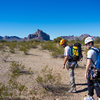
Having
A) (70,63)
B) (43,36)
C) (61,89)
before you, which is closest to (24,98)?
(61,89)

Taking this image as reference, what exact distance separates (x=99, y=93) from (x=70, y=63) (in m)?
1.53

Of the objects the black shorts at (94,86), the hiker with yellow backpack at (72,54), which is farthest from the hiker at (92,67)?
the hiker with yellow backpack at (72,54)

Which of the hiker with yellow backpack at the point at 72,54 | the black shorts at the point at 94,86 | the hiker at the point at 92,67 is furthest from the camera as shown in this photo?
the hiker with yellow backpack at the point at 72,54

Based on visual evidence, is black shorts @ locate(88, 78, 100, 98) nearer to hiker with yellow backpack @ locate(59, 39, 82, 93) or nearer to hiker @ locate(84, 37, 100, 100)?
hiker @ locate(84, 37, 100, 100)

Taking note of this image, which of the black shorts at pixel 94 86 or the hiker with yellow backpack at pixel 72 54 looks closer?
the black shorts at pixel 94 86

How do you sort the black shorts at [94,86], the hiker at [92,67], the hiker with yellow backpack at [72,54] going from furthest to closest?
the hiker with yellow backpack at [72,54], the black shorts at [94,86], the hiker at [92,67]

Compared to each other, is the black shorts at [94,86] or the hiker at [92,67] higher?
the hiker at [92,67]

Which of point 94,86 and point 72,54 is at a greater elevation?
point 72,54

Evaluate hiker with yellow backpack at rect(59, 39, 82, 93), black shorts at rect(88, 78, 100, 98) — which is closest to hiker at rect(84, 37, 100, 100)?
black shorts at rect(88, 78, 100, 98)

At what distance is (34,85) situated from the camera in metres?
5.02

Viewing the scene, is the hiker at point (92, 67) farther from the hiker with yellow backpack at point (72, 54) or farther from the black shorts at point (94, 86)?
the hiker with yellow backpack at point (72, 54)

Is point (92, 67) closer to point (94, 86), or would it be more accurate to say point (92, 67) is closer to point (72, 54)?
point (94, 86)

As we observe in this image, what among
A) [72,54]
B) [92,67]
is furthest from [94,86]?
[72,54]

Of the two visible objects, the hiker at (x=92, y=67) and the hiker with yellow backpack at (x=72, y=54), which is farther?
the hiker with yellow backpack at (x=72, y=54)
